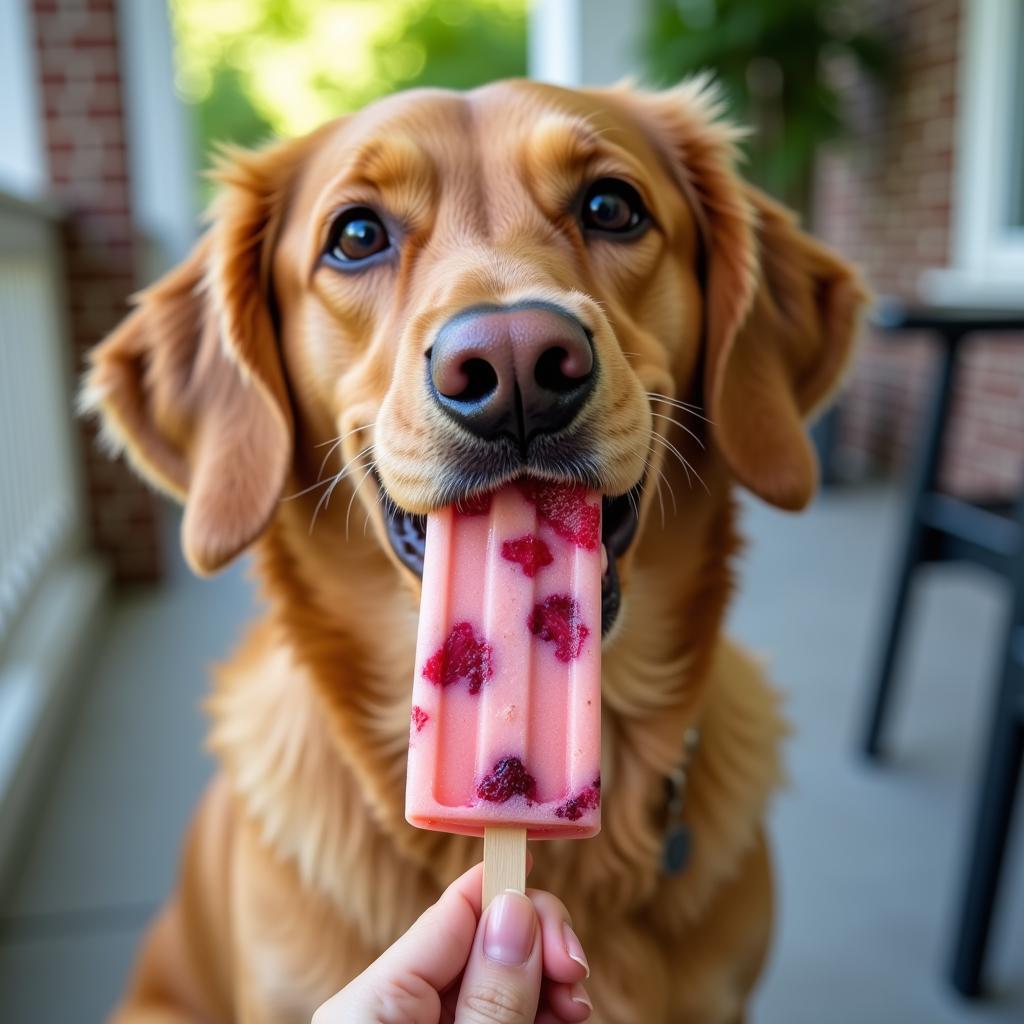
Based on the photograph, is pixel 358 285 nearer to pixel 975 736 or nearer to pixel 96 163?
pixel 975 736

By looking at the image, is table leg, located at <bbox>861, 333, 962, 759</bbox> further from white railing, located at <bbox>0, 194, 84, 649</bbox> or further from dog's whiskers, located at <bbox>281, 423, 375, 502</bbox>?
white railing, located at <bbox>0, 194, 84, 649</bbox>

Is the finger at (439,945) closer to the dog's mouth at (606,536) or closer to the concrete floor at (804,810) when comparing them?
the dog's mouth at (606,536)

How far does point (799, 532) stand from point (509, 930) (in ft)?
→ 15.3

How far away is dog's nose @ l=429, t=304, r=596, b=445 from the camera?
1.05 metres

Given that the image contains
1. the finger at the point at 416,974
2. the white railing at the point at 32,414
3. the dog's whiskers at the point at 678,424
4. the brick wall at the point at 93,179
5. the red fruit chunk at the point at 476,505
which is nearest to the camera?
the finger at the point at 416,974

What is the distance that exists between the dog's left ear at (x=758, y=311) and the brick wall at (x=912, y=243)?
3.79 m

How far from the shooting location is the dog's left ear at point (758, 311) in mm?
1543

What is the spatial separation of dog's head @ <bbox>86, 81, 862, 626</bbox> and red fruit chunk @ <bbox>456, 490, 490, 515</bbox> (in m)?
0.02

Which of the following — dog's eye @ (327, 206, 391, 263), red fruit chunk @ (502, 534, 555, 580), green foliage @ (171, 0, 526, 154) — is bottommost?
red fruit chunk @ (502, 534, 555, 580)

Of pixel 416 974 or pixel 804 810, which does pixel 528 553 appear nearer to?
pixel 416 974

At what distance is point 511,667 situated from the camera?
109cm

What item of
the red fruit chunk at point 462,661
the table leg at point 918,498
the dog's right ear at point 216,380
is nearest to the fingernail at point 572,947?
the red fruit chunk at point 462,661

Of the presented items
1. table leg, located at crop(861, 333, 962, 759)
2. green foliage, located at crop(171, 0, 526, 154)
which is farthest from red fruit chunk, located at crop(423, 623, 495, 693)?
green foliage, located at crop(171, 0, 526, 154)

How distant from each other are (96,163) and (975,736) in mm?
3976
